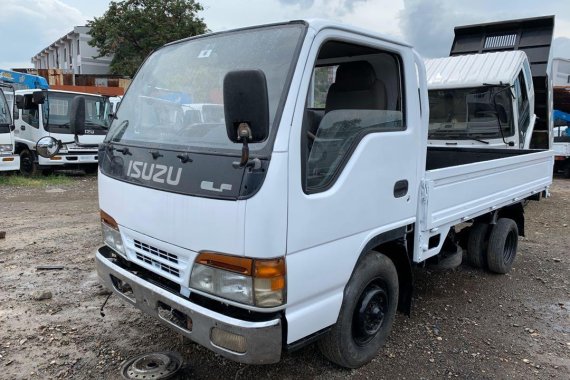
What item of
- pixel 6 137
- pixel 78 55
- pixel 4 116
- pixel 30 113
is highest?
pixel 78 55

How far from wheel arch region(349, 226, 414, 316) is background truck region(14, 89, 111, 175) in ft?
30.1

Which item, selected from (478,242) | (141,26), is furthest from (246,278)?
(141,26)

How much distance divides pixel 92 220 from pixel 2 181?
511cm

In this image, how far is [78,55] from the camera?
3647cm

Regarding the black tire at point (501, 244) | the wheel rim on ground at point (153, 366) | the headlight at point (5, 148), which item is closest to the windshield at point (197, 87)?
the wheel rim on ground at point (153, 366)

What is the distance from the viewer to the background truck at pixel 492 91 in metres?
7.11

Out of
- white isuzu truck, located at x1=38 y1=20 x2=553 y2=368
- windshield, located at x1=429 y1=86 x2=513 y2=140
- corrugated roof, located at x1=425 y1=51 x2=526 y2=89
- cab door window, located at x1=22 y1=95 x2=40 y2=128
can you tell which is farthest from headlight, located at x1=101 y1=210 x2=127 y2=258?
cab door window, located at x1=22 y1=95 x2=40 y2=128

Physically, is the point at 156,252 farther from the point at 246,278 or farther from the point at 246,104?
the point at 246,104

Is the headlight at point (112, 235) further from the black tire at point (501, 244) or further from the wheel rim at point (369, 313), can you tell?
the black tire at point (501, 244)

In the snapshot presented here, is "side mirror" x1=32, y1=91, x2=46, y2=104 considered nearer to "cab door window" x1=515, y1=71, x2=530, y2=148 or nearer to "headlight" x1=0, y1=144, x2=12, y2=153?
"headlight" x1=0, y1=144, x2=12, y2=153

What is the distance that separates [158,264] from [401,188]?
1607 millimetres

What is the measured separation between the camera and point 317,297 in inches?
95.6

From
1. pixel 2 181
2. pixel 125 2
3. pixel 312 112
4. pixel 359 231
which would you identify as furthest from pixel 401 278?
pixel 125 2

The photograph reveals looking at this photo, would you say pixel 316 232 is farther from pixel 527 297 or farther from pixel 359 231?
pixel 527 297
